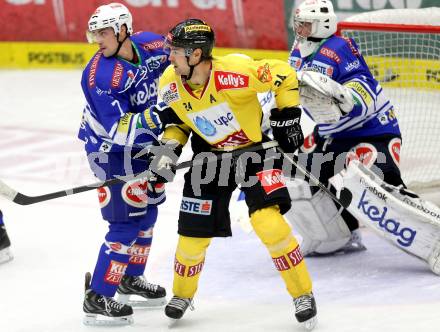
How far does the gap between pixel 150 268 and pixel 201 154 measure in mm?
1114

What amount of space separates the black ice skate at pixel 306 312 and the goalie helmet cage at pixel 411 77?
5.89 ft

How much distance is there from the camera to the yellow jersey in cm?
426

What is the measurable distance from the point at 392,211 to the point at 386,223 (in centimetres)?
7

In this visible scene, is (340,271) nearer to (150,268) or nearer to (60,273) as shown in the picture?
(150,268)

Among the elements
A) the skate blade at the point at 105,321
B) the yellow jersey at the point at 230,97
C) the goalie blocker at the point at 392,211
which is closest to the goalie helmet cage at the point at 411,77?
the goalie blocker at the point at 392,211

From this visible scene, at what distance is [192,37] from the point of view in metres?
4.24

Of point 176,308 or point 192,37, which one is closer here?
point 192,37

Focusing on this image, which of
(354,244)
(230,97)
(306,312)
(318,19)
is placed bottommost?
(354,244)

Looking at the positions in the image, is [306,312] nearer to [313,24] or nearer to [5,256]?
[313,24]

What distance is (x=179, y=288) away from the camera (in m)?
4.54

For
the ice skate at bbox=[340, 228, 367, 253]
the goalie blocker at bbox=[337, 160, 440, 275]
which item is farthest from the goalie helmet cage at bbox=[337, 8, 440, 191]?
the goalie blocker at bbox=[337, 160, 440, 275]

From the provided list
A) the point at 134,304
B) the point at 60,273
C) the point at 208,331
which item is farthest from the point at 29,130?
the point at 208,331

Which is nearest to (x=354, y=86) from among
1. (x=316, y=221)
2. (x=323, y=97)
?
(x=323, y=97)

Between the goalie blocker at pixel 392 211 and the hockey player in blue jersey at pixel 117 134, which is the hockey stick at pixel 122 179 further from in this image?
the goalie blocker at pixel 392 211
